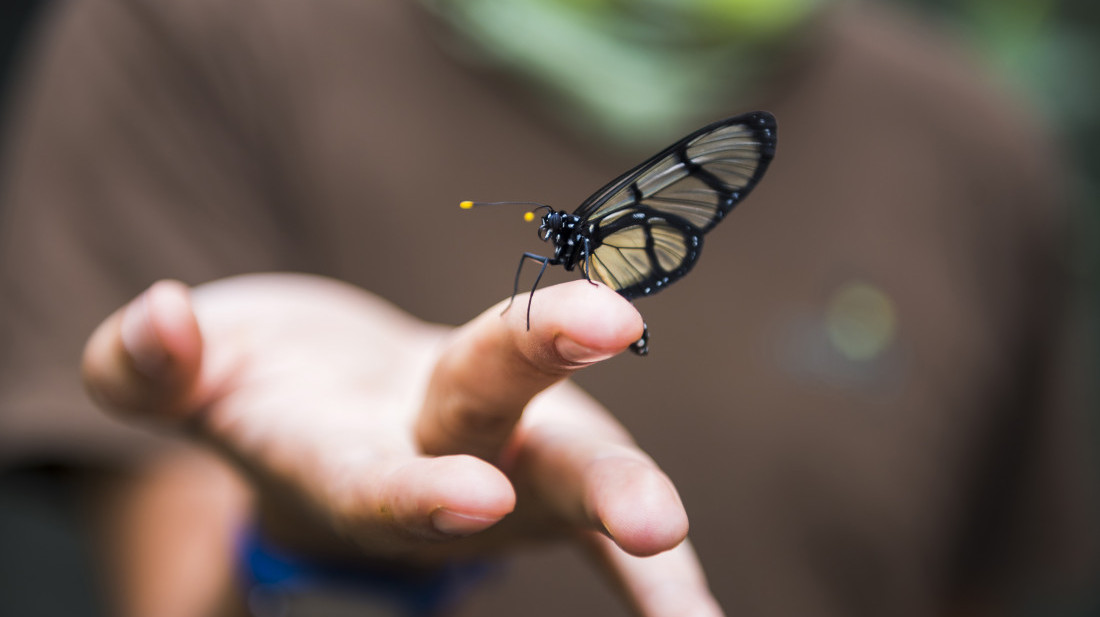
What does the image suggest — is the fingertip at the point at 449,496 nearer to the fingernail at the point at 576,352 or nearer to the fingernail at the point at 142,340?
the fingernail at the point at 576,352

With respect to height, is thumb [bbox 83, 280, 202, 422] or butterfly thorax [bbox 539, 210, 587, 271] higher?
butterfly thorax [bbox 539, 210, 587, 271]

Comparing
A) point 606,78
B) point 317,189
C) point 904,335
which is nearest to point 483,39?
point 606,78

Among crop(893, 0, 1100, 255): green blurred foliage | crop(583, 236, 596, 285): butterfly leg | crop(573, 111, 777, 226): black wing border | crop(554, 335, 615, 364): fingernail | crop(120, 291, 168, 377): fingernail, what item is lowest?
crop(120, 291, 168, 377): fingernail

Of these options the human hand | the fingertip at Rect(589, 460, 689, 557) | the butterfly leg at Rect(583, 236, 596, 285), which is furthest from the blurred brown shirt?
the fingertip at Rect(589, 460, 689, 557)

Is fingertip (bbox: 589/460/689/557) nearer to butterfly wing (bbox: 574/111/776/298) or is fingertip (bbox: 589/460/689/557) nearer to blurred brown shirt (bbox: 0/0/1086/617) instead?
butterfly wing (bbox: 574/111/776/298)

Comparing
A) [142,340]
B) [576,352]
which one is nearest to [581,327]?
[576,352]

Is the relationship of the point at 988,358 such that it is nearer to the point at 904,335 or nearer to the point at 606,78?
the point at 904,335

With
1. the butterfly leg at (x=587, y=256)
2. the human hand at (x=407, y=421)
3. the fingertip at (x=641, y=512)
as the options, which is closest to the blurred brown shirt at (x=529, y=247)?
the human hand at (x=407, y=421)
